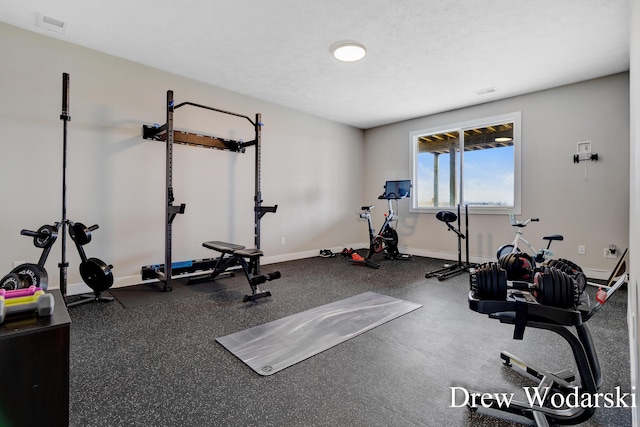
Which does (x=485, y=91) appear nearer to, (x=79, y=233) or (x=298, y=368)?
(x=298, y=368)

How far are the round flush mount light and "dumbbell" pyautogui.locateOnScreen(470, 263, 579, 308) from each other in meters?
2.75

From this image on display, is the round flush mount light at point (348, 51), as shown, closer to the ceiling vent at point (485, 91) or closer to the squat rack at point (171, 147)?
the squat rack at point (171, 147)

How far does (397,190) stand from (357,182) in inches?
56.5

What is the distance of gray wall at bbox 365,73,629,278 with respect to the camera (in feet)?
12.6

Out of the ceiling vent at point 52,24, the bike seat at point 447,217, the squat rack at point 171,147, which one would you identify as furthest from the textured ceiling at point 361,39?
the bike seat at point 447,217

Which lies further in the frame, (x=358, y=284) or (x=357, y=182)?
(x=357, y=182)

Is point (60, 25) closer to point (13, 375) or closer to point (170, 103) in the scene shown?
point (170, 103)

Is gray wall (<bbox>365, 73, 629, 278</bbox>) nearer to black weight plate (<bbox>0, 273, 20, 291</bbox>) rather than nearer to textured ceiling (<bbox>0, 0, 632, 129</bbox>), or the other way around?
textured ceiling (<bbox>0, 0, 632, 129</bbox>)

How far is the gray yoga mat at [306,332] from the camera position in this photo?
199 centimetres

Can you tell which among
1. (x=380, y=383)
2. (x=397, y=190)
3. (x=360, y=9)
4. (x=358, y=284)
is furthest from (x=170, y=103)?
(x=397, y=190)

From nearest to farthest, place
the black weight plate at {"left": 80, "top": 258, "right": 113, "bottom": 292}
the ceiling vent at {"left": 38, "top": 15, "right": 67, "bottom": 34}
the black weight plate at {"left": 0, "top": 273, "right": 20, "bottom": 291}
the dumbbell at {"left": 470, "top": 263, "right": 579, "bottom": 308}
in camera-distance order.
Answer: the dumbbell at {"left": 470, "top": 263, "right": 579, "bottom": 308} < the black weight plate at {"left": 0, "top": 273, "right": 20, "bottom": 291} < the ceiling vent at {"left": 38, "top": 15, "right": 67, "bottom": 34} < the black weight plate at {"left": 80, "top": 258, "right": 113, "bottom": 292}

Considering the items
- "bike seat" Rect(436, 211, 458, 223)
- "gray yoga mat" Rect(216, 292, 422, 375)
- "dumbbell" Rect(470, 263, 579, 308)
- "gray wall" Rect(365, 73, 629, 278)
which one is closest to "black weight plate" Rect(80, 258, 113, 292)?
"gray yoga mat" Rect(216, 292, 422, 375)

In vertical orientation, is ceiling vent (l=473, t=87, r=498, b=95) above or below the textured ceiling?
above

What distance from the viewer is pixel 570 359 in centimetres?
196
